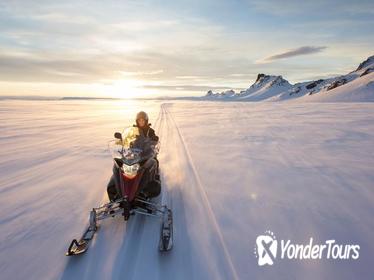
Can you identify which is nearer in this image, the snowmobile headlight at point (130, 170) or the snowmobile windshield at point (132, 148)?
the snowmobile headlight at point (130, 170)

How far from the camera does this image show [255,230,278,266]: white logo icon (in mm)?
4064

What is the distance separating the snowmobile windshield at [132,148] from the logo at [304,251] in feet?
8.52

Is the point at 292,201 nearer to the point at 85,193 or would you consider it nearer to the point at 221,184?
the point at 221,184

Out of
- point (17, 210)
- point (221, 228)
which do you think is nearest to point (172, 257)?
point (221, 228)

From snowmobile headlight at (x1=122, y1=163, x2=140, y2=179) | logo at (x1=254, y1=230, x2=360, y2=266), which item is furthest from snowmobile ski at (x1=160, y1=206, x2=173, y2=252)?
logo at (x1=254, y1=230, x2=360, y2=266)

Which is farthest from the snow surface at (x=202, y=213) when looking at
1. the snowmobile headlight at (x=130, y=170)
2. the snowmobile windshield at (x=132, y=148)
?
the snowmobile windshield at (x=132, y=148)

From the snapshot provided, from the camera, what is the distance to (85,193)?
6.60 metres

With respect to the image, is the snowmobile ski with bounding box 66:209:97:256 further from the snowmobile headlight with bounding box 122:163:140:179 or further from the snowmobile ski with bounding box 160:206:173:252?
the snowmobile ski with bounding box 160:206:173:252

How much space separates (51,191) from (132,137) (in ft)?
7.53

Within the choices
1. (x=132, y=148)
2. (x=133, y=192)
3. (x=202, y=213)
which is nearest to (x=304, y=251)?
(x=202, y=213)

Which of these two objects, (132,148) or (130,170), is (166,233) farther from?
(132,148)

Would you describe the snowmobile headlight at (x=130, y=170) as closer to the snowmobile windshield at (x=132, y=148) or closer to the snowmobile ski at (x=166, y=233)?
the snowmobile windshield at (x=132, y=148)

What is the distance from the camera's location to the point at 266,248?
4.30m

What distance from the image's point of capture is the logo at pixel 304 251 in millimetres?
4090
